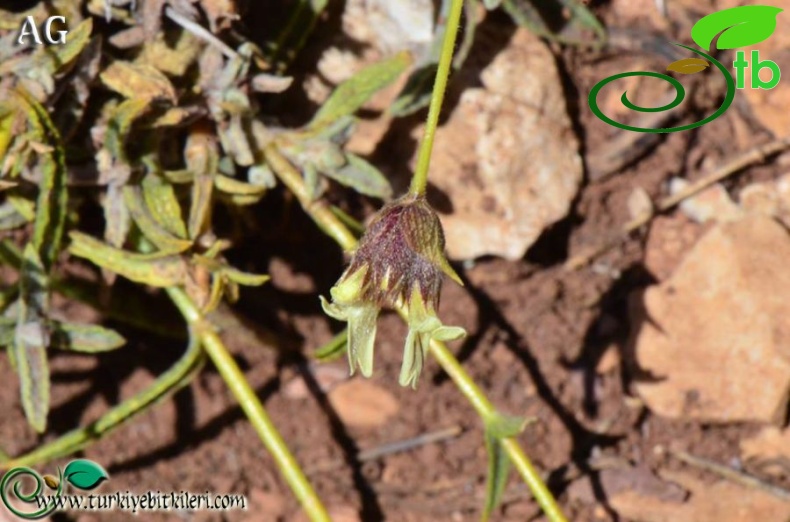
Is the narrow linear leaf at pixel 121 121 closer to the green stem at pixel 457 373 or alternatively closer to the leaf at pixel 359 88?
the green stem at pixel 457 373

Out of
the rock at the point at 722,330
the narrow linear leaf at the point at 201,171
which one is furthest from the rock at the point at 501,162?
the narrow linear leaf at the point at 201,171

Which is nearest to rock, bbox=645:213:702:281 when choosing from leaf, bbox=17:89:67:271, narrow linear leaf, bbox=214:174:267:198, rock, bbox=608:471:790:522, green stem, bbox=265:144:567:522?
rock, bbox=608:471:790:522

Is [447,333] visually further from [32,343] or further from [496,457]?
[32,343]

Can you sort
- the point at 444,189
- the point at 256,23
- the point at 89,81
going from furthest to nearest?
the point at 444,189
the point at 256,23
the point at 89,81

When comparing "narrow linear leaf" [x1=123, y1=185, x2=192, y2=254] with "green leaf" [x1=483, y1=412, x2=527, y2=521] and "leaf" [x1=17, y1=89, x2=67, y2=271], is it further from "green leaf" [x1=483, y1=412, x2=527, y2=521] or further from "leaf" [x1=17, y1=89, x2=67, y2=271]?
"green leaf" [x1=483, y1=412, x2=527, y2=521]

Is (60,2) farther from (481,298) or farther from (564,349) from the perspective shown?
(564,349)

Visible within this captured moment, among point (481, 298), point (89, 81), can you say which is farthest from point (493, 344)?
point (89, 81)
